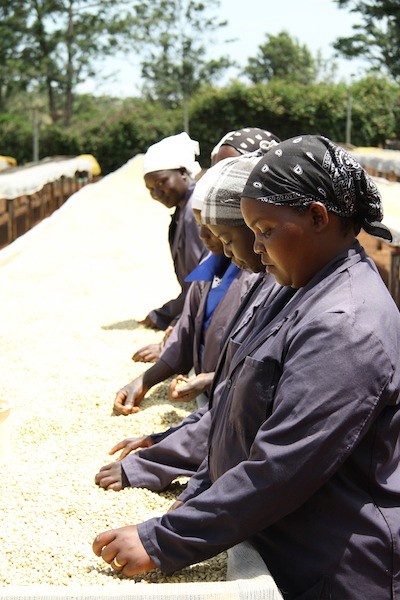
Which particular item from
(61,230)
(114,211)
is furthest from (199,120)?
(61,230)

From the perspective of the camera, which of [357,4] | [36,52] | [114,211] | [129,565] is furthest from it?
[36,52]

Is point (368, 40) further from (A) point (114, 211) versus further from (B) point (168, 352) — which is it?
(B) point (168, 352)

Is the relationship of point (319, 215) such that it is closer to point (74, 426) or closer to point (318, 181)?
point (318, 181)

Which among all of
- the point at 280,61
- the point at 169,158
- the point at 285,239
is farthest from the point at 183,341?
the point at 280,61

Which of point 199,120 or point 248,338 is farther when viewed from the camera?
point 199,120

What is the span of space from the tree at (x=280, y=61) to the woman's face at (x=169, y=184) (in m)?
53.9

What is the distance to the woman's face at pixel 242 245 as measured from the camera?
107 inches

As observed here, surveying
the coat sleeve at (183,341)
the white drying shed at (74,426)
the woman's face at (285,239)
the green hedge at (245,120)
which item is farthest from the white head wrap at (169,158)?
the green hedge at (245,120)

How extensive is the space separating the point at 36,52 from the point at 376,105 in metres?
Result: 18.0

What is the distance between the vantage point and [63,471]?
327 centimetres

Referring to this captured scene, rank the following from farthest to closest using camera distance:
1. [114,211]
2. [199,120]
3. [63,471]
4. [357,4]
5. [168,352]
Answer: [357,4] < [199,120] < [114,211] < [168,352] < [63,471]

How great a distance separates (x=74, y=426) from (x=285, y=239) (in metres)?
2.19

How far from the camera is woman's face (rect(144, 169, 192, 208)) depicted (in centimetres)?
508

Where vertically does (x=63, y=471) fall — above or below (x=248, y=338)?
below
